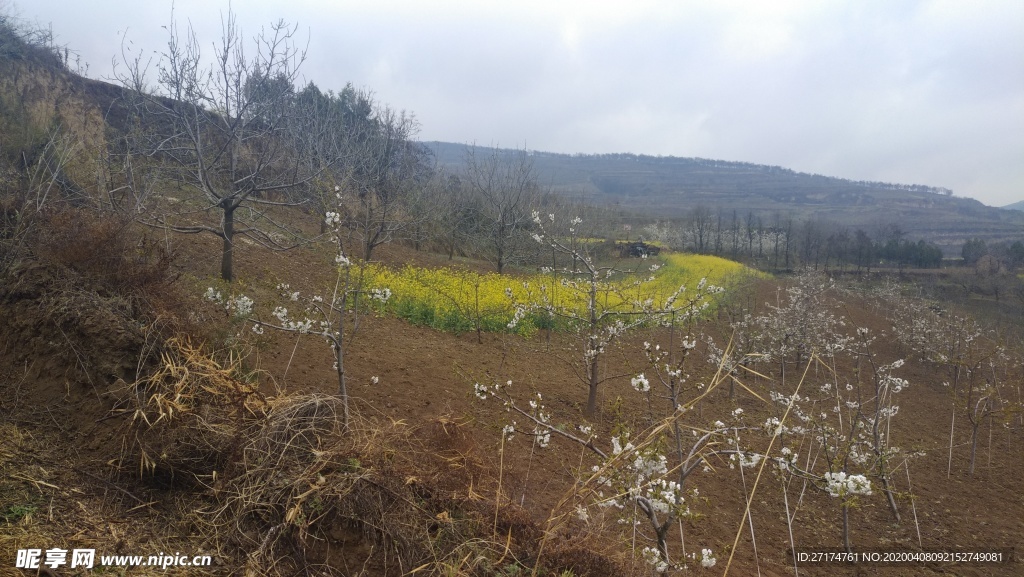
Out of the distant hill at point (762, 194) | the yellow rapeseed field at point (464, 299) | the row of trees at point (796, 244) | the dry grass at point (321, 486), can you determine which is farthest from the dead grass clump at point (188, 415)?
the distant hill at point (762, 194)

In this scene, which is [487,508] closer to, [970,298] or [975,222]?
[970,298]

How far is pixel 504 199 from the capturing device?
16.6 m

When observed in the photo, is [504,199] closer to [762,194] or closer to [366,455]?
[366,455]

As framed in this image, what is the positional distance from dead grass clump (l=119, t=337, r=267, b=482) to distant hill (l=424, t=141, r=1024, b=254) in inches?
1324

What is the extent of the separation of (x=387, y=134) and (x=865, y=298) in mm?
17834

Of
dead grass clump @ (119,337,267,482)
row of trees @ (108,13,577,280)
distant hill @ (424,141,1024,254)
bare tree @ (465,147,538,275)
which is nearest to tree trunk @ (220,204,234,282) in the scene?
row of trees @ (108,13,577,280)

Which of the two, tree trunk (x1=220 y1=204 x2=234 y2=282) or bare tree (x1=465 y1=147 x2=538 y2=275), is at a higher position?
bare tree (x1=465 y1=147 x2=538 y2=275)

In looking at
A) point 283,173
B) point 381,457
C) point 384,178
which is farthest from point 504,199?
point 381,457

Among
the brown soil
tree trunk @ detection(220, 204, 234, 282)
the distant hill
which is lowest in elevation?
the brown soil

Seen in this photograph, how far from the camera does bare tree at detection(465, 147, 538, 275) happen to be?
55.1ft

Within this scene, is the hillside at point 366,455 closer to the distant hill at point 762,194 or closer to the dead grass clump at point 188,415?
the dead grass clump at point 188,415

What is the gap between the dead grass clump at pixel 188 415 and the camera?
10.2ft

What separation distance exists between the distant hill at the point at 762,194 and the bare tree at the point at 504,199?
58.3 feet

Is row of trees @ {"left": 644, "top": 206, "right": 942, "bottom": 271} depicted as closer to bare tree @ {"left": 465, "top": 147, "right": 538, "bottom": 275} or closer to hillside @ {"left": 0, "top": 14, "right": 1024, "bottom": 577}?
bare tree @ {"left": 465, "top": 147, "right": 538, "bottom": 275}
